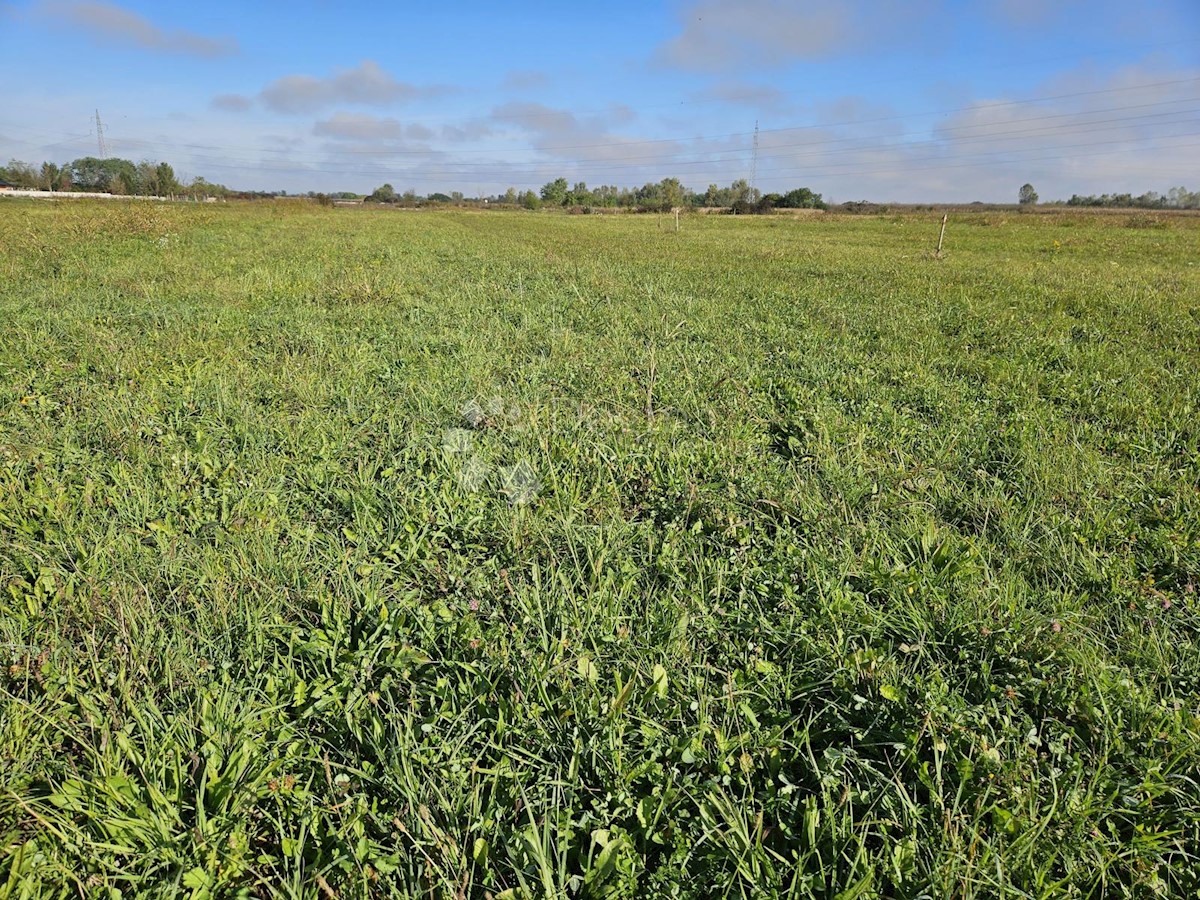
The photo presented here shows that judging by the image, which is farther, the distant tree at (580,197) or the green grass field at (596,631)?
the distant tree at (580,197)

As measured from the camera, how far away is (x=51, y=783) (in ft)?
5.06

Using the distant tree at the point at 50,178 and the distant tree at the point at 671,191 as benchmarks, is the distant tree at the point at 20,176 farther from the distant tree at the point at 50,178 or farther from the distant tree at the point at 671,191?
the distant tree at the point at 671,191

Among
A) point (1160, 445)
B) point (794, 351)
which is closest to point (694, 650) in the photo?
point (1160, 445)

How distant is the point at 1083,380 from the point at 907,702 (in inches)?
175

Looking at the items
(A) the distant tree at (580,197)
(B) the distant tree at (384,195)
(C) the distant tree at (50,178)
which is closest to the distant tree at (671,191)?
(A) the distant tree at (580,197)

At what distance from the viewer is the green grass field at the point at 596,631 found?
1.47 meters

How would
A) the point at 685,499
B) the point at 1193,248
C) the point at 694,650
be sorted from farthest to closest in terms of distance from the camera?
the point at 1193,248 → the point at 685,499 → the point at 694,650

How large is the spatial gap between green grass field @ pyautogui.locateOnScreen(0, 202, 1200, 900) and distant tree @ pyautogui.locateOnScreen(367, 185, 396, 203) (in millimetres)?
108464

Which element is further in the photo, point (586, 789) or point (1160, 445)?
point (1160, 445)

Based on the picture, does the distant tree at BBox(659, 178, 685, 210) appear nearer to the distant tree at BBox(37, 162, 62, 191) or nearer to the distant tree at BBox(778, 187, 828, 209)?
the distant tree at BBox(778, 187, 828, 209)

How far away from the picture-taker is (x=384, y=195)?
10631 cm

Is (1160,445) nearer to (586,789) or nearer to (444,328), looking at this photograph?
(586,789)

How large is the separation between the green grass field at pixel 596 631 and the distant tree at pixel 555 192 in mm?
109561

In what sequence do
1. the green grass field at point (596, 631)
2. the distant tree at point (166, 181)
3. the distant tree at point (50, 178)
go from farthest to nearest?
the distant tree at point (50, 178) → the distant tree at point (166, 181) → the green grass field at point (596, 631)
